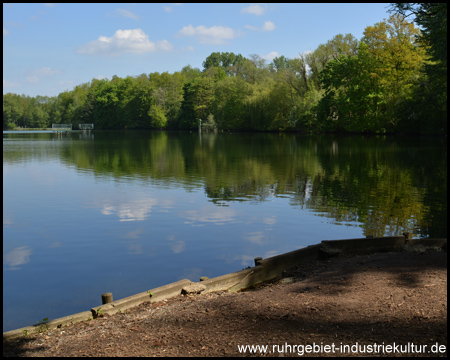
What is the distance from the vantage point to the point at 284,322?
5.19 meters

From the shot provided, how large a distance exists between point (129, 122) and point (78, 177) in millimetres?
117386

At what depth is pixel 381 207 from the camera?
49.5 feet

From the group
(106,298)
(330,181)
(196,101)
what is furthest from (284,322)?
(196,101)

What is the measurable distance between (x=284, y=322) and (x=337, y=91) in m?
69.4

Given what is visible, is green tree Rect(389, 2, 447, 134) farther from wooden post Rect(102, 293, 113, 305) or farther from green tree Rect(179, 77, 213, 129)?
green tree Rect(179, 77, 213, 129)

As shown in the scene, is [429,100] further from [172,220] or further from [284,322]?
[284,322]

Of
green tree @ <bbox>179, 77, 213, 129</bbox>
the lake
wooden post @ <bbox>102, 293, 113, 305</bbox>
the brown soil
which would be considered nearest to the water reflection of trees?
the lake

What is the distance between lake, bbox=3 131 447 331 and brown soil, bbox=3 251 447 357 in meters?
2.16

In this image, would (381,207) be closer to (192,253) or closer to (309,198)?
(309,198)

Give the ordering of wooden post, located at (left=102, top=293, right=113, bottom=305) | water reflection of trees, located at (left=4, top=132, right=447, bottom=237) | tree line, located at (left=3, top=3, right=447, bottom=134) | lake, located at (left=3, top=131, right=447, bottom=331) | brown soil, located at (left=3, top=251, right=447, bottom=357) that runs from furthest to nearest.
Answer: tree line, located at (left=3, top=3, right=447, bottom=134) < water reflection of trees, located at (left=4, top=132, right=447, bottom=237) < lake, located at (left=3, top=131, right=447, bottom=331) < wooden post, located at (left=102, top=293, right=113, bottom=305) < brown soil, located at (left=3, top=251, right=447, bottom=357)

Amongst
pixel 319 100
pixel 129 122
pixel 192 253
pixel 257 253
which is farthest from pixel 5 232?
pixel 129 122

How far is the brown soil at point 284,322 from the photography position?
184 inches

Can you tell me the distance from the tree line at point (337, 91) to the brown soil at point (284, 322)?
63.1ft

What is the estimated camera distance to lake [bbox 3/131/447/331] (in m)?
8.77
